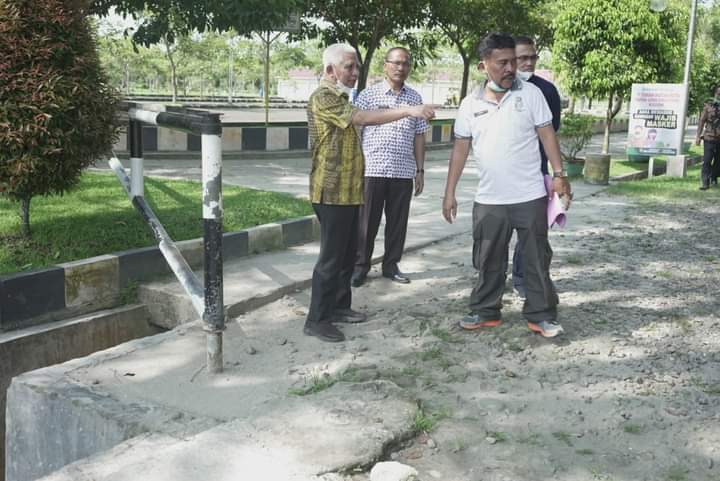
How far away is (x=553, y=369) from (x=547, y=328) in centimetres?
47

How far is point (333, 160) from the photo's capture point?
4160mm

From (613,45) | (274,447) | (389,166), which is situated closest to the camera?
(274,447)

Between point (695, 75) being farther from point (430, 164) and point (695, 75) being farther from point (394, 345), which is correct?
point (394, 345)

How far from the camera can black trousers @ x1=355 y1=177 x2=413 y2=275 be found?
5461 millimetres

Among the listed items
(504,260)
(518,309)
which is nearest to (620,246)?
(518,309)

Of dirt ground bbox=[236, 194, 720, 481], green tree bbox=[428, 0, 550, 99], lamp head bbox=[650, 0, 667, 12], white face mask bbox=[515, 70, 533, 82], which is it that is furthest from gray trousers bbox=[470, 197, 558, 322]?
green tree bbox=[428, 0, 550, 99]

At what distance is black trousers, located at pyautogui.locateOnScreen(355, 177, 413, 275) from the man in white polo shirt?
1150mm

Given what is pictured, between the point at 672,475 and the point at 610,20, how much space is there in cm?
1405

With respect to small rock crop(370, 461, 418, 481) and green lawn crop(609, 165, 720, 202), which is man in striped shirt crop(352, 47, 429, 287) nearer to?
small rock crop(370, 461, 418, 481)

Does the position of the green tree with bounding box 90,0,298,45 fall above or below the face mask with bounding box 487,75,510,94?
above

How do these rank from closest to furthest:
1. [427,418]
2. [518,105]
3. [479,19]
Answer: [427,418]
[518,105]
[479,19]

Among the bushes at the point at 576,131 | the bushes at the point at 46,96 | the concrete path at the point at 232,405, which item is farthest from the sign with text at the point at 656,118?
the bushes at the point at 46,96

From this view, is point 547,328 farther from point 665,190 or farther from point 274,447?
point 665,190

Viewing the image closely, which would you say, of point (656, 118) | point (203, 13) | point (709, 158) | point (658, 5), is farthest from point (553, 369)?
point (658, 5)
